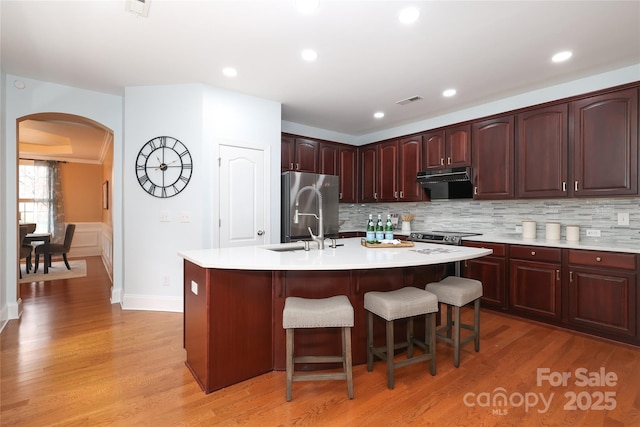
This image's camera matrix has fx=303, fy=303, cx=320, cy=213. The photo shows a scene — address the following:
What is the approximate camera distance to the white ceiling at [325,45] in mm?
2119

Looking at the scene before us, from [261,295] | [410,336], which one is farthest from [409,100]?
[261,295]

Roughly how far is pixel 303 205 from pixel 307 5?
8.27 ft

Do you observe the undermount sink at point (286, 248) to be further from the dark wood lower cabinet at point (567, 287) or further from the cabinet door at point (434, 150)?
the cabinet door at point (434, 150)

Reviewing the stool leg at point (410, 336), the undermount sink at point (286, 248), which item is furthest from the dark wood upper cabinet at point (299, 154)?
the stool leg at point (410, 336)

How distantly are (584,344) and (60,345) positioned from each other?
179 inches

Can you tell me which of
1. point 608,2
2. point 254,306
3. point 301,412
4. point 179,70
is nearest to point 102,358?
point 254,306

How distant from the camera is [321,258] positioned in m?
2.05

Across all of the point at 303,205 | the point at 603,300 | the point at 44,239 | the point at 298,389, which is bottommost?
the point at 298,389

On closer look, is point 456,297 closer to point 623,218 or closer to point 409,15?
point 409,15

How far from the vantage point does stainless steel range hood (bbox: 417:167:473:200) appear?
3.96 metres

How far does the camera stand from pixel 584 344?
268 cm

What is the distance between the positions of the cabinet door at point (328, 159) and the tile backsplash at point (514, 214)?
2.72 feet

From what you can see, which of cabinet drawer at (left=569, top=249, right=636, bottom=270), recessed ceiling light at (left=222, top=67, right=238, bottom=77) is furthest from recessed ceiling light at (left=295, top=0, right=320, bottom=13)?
cabinet drawer at (left=569, top=249, right=636, bottom=270)

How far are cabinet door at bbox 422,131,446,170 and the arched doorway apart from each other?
18.0 ft
